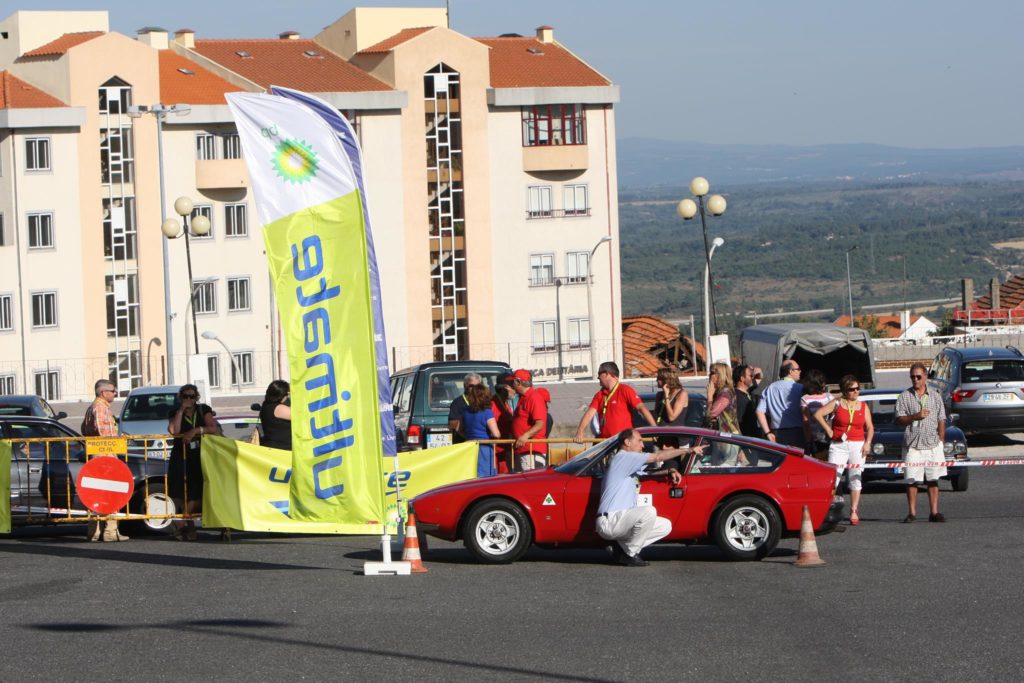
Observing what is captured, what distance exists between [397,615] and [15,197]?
61131 millimetres

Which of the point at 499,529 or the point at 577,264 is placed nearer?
the point at 499,529

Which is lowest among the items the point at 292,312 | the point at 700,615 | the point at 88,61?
the point at 700,615

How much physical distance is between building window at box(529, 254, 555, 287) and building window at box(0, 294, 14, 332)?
77.8 ft

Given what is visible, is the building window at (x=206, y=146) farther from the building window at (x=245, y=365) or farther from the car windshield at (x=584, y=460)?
the car windshield at (x=584, y=460)

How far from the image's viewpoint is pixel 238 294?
244 feet

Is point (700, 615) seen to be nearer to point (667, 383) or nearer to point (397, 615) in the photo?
point (397, 615)

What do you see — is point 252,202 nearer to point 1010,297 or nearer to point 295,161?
point 1010,297

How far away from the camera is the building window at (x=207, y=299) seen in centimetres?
7350

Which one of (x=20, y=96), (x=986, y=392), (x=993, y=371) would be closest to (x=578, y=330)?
(x=20, y=96)

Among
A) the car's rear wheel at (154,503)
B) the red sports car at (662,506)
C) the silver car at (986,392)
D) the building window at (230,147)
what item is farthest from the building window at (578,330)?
the red sports car at (662,506)

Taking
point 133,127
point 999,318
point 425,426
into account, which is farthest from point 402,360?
point 425,426

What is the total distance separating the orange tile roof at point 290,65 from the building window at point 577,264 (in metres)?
11.8

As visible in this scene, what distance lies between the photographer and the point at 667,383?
62.2 feet

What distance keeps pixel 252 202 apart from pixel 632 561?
62.9 metres
